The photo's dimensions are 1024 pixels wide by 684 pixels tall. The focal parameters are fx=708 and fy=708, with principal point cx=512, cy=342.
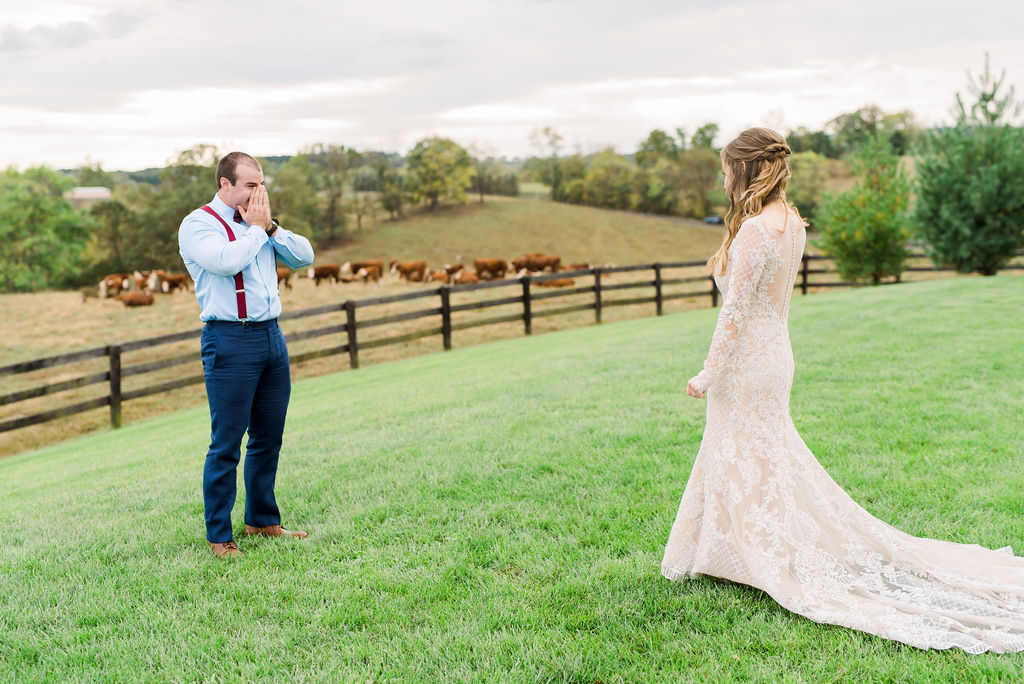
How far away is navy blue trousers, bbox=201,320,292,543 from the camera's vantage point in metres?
3.86

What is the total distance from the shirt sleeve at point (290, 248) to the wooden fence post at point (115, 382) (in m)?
8.13

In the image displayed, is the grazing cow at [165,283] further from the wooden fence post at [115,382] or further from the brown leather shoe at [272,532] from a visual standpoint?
the brown leather shoe at [272,532]

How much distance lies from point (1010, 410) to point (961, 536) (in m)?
2.87

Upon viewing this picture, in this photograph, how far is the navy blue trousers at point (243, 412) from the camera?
386 cm

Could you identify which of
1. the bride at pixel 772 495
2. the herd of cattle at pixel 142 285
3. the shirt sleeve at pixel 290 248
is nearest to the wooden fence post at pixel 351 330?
the shirt sleeve at pixel 290 248

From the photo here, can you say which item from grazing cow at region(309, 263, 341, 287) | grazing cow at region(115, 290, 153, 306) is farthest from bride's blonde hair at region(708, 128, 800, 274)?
grazing cow at region(309, 263, 341, 287)

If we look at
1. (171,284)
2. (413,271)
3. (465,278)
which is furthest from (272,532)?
(413,271)

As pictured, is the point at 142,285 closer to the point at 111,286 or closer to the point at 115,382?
the point at 111,286

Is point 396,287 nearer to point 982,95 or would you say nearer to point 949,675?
point 982,95

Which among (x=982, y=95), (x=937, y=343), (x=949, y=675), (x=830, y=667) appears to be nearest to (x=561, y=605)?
(x=830, y=667)

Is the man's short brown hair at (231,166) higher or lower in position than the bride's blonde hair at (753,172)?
higher

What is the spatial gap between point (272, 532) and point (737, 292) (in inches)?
117

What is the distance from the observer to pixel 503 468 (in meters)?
4.99

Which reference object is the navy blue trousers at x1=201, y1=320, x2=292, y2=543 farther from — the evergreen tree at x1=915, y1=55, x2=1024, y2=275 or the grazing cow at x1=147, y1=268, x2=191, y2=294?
the grazing cow at x1=147, y1=268, x2=191, y2=294
